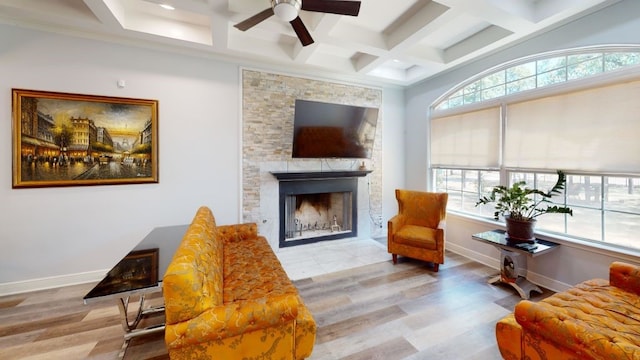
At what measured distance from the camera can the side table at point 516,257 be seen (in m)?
2.72

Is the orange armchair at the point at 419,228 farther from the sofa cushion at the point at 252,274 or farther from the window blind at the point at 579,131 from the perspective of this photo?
the sofa cushion at the point at 252,274

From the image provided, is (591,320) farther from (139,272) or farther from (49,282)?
(49,282)

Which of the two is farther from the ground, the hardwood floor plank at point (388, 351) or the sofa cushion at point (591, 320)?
the sofa cushion at point (591, 320)

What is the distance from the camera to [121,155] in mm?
3150

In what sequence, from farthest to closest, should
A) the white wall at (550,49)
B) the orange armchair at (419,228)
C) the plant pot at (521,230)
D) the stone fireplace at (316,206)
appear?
1. the stone fireplace at (316,206)
2. the orange armchair at (419,228)
3. the plant pot at (521,230)
4. the white wall at (550,49)

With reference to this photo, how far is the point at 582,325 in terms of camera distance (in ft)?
4.54

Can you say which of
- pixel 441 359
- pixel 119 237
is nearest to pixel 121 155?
pixel 119 237

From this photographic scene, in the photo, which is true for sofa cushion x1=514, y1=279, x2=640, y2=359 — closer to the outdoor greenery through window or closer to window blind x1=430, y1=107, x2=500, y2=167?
the outdoor greenery through window

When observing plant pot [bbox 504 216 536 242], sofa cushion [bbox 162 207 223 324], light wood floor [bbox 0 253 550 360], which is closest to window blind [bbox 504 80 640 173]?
plant pot [bbox 504 216 536 242]

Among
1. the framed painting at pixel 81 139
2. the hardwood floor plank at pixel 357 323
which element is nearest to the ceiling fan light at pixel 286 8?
the framed painting at pixel 81 139

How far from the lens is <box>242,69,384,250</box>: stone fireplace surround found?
3840 mm

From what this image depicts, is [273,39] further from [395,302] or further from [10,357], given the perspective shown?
[10,357]

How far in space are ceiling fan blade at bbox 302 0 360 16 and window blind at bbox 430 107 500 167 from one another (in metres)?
2.75

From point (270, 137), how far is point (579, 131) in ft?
12.5
